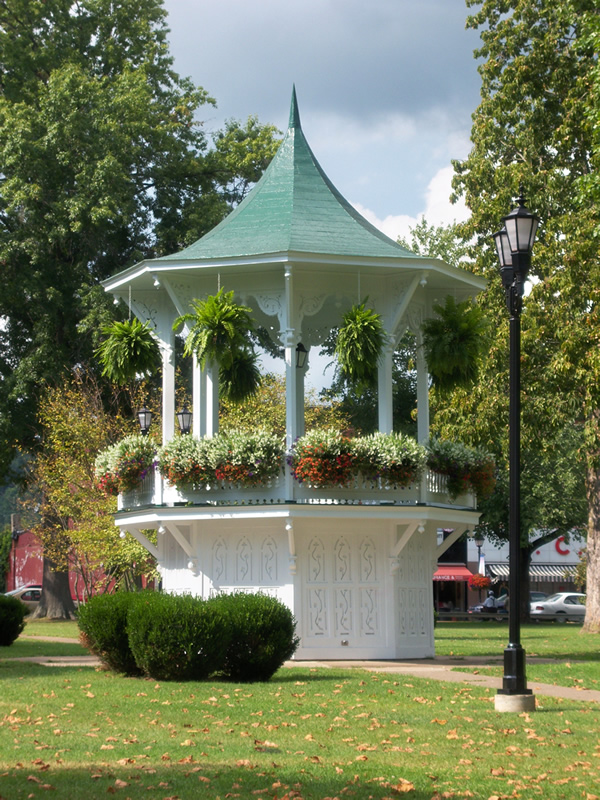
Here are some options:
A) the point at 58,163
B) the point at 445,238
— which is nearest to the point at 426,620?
the point at 58,163

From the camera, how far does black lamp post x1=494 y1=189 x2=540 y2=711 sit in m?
13.0

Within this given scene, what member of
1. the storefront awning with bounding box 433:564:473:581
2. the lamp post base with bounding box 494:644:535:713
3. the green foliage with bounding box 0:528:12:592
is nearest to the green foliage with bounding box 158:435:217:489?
the lamp post base with bounding box 494:644:535:713

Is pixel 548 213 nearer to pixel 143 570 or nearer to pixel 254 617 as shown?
pixel 143 570

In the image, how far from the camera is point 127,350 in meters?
21.2

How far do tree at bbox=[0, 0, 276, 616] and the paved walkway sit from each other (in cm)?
1848

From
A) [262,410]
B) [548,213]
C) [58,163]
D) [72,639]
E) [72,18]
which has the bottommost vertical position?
[72,639]

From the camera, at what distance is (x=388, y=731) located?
11344 millimetres

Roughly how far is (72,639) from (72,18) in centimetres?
2603

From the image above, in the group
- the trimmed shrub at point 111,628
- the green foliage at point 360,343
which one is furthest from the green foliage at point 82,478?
the trimmed shrub at point 111,628

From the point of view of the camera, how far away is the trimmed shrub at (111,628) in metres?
16.3

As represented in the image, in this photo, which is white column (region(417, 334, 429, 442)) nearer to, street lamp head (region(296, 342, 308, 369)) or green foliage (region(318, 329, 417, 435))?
street lamp head (region(296, 342, 308, 369))

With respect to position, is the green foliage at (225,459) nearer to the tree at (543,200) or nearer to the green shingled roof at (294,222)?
the green shingled roof at (294,222)

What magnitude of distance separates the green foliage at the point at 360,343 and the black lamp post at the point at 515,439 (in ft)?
17.8

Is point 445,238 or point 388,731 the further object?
point 445,238
